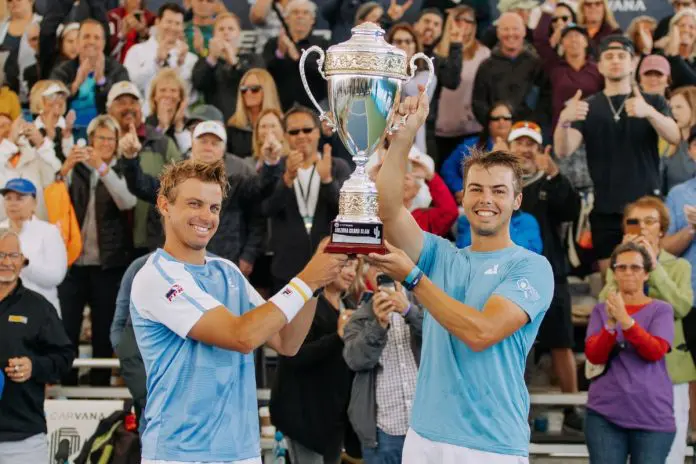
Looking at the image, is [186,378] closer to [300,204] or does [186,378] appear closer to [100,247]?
[300,204]

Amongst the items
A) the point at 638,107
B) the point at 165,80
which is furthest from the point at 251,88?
the point at 638,107

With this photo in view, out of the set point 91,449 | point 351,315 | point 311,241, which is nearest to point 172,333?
point 351,315

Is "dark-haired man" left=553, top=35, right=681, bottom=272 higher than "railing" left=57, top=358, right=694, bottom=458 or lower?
higher

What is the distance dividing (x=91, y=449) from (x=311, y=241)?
2458 mm

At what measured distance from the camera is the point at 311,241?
9.80 m

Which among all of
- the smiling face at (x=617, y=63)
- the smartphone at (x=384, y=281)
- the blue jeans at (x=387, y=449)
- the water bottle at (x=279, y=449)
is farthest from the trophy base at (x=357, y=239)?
the smiling face at (x=617, y=63)

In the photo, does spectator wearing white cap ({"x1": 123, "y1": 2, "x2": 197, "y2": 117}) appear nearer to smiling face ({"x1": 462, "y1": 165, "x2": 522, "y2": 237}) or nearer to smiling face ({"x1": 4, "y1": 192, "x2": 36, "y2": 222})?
smiling face ({"x1": 4, "y1": 192, "x2": 36, "y2": 222})

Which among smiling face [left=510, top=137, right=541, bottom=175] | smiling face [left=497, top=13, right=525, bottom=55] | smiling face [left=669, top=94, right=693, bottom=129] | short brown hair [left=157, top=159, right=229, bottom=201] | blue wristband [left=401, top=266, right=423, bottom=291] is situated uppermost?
smiling face [left=497, top=13, right=525, bottom=55]

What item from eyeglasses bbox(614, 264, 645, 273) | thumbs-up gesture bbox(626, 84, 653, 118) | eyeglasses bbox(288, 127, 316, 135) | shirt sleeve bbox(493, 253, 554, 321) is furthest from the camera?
thumbs-up gesture bbox(626, 84, 653, 118)

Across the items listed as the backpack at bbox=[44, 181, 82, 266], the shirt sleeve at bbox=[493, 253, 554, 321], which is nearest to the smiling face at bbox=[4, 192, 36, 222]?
the backpack at bbox=[44, 181, 82, 266]

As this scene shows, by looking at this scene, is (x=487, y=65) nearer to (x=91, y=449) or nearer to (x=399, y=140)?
(x=91, y=449)

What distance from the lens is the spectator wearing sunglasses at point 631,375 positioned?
26.0 feet

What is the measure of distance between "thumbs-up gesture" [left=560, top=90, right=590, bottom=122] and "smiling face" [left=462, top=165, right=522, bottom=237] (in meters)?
5.02

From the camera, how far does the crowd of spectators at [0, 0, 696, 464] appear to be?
803cm
